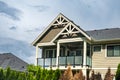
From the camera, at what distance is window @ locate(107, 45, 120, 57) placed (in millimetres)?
30172

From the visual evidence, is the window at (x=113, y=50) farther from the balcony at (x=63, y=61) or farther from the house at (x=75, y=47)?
the balcony at (x=63, y=61)

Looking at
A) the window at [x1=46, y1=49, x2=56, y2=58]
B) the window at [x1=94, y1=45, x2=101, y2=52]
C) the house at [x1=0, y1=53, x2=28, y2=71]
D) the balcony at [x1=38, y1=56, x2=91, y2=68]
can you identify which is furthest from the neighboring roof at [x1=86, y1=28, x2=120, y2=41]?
the house at [x1=0, y1=53, x2=28, y2=71]

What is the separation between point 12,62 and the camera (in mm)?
48656

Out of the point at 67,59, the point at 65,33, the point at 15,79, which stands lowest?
the point at 15,79

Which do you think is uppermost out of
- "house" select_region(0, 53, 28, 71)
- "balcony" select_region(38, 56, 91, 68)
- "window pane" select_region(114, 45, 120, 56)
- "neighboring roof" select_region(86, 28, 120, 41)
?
"neighboring roof" select_region(86, 28, 120, 41)

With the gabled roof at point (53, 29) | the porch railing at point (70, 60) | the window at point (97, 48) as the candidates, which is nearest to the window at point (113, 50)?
the window at point (97, 48)

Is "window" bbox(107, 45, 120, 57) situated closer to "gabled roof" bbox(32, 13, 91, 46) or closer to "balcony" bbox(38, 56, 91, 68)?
"balcony" bbox(38, 56, 91, 68)

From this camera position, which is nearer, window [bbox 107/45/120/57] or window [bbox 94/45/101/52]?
window [bbox 107/45/120/57]

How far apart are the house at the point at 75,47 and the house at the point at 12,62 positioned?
45.3ft

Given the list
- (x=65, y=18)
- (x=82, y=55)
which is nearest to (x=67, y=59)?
(x=82, y=55)

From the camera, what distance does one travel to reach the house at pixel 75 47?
30.5m

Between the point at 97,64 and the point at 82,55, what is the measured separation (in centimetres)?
177

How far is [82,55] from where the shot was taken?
31.4m

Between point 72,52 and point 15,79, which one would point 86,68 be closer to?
point 72,52
